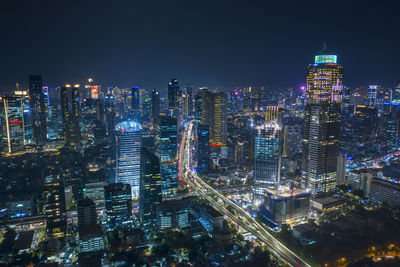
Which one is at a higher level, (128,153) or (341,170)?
(128,153)

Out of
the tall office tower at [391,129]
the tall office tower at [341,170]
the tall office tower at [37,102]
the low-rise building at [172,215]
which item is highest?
the tall office tower at [37,102]

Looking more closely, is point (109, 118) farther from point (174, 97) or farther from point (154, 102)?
point (174, 97)

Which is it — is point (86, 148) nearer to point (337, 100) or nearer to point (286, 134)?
point (286, 134)

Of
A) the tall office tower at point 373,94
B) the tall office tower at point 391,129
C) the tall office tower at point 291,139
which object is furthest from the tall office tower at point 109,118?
the tall office tower at point 373,94

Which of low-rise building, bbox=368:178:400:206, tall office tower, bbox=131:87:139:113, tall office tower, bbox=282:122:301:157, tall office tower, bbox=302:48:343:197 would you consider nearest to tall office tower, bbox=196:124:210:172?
tall office tower, bbox=282:122:301:157

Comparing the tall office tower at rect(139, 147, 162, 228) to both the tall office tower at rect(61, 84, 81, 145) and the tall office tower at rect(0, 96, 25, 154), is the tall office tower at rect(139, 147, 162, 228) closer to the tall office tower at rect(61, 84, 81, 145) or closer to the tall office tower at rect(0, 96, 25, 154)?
the tall office tower at rect(61, 84, 81, 145)

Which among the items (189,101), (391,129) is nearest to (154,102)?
(189,101)

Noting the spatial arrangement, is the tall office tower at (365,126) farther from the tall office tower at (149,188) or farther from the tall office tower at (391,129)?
the tall office tower at (149,188)
